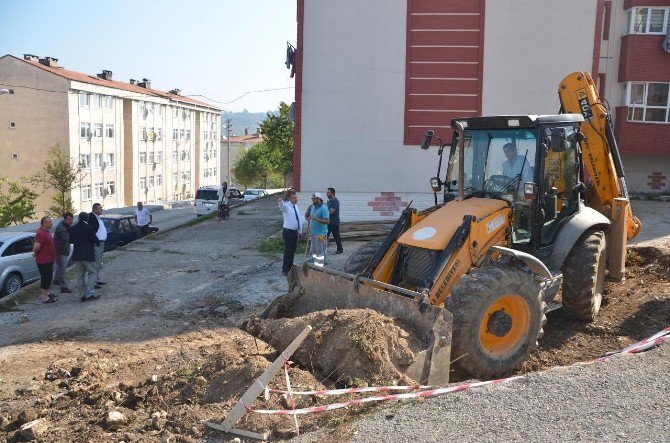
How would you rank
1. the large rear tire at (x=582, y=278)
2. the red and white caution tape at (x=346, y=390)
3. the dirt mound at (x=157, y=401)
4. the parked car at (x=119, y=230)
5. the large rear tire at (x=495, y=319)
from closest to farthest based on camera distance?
1. the dirt mound at (x=157, y=401)
2. the red and white caution tape at (x=346, y=390)
3. the large rear tire at (x=495, y=319)
4. the large rear tire at (x=582, y=278)
5. the parked car at (x=119, y=230)

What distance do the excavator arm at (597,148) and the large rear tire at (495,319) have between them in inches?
131

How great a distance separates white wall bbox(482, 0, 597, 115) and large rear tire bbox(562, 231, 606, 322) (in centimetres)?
1089

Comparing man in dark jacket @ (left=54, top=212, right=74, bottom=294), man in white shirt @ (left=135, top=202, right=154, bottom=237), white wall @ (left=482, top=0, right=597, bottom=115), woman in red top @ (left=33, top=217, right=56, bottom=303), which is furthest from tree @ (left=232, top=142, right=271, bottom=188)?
woman in red top @ (left=33, top=217, right=56, bottom=303)

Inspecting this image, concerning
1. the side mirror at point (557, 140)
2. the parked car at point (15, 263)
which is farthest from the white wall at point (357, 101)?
the side mirror at point (557, 140)

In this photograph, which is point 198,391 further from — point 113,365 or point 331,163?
point 331,163

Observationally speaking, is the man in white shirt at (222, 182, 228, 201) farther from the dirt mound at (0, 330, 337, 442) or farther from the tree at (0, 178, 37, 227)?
the dirt mound at (0, 330, 337, 442)

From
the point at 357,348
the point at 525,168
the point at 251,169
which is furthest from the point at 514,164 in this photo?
the point at 251,169

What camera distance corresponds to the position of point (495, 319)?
22.6 ft

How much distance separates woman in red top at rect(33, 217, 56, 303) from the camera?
1166cm

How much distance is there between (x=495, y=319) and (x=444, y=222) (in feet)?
4.31

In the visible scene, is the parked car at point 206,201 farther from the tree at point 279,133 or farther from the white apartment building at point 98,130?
the tree at point 279,133

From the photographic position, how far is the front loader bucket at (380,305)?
630 centimetres

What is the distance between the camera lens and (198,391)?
6.12 m

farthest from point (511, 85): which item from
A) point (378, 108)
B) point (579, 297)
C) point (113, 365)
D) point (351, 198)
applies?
point (113, 365)
